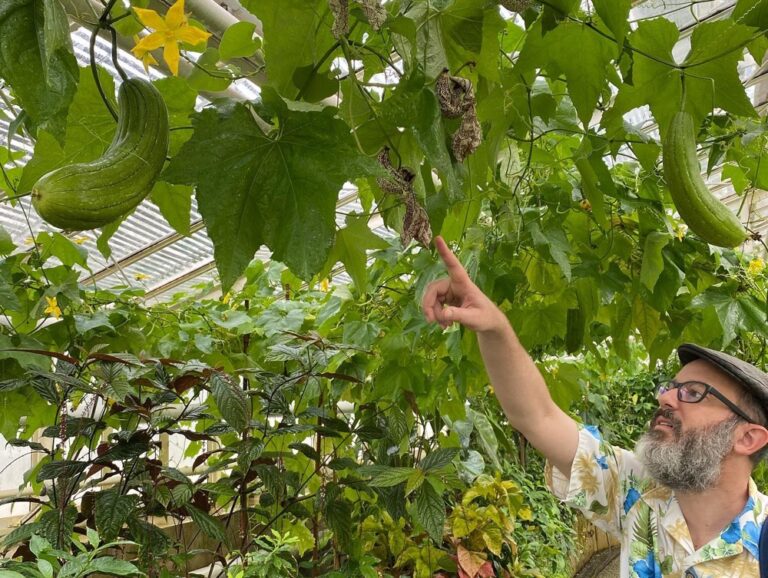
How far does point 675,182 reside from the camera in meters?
0.77

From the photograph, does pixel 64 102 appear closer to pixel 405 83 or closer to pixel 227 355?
pixel 405 83

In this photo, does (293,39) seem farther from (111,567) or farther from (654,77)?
(111,567)

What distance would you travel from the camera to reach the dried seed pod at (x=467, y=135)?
69 cm

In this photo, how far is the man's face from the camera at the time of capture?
5.20ft

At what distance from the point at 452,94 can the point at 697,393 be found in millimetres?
1341

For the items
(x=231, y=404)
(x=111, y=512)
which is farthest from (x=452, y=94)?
(x=111, y=512)

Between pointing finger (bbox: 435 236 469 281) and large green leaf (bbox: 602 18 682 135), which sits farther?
pointing finger (bbox: 435 236 469 281)

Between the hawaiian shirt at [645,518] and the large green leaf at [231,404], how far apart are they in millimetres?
893

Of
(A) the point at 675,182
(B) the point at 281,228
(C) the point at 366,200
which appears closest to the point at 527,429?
(C) the point at 366,200

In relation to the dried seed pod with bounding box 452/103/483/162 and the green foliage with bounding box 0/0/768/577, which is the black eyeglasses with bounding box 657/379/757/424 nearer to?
the green foliage with bounding box 0/0/768/577

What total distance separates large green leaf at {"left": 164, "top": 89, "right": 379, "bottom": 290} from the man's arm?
11.4 inches

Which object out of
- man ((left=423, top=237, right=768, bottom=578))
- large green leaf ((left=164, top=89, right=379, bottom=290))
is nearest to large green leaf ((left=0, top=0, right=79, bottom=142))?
large green leaf ((left=164, top=89, right=379, bottom=290))

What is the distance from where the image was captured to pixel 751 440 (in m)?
1.66

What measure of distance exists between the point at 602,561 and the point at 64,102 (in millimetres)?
6172
